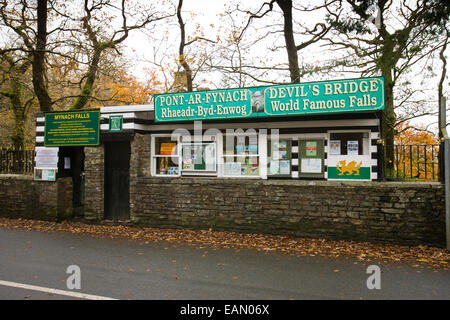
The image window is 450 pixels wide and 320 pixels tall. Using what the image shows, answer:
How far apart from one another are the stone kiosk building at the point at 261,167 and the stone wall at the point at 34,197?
3.96 feet

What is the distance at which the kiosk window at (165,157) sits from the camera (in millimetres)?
11688

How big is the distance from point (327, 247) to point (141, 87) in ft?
79.3

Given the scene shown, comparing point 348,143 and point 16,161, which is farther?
point 16,161

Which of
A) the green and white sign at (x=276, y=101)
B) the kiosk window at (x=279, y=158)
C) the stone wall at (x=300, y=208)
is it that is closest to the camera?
the stone wall at (x=300, y=208)

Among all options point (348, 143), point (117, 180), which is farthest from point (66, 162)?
point (348, 143)

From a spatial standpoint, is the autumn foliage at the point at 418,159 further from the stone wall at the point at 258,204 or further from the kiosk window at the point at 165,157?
the kiosk window at the point at 165,157

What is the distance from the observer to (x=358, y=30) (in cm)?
990

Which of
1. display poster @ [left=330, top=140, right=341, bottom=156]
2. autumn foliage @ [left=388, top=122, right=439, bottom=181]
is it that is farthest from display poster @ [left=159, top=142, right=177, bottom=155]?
autumn foliage @ [left=388, top=122, right=439, bottom=181]

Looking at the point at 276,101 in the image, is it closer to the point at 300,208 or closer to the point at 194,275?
the point at 300,208

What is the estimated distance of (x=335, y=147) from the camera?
1041 centimetres

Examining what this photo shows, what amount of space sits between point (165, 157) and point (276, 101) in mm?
4288

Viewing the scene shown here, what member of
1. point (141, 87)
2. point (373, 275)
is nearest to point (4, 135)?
point (141, 87)

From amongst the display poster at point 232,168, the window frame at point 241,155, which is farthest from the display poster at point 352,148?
the display poster at point 232,168
